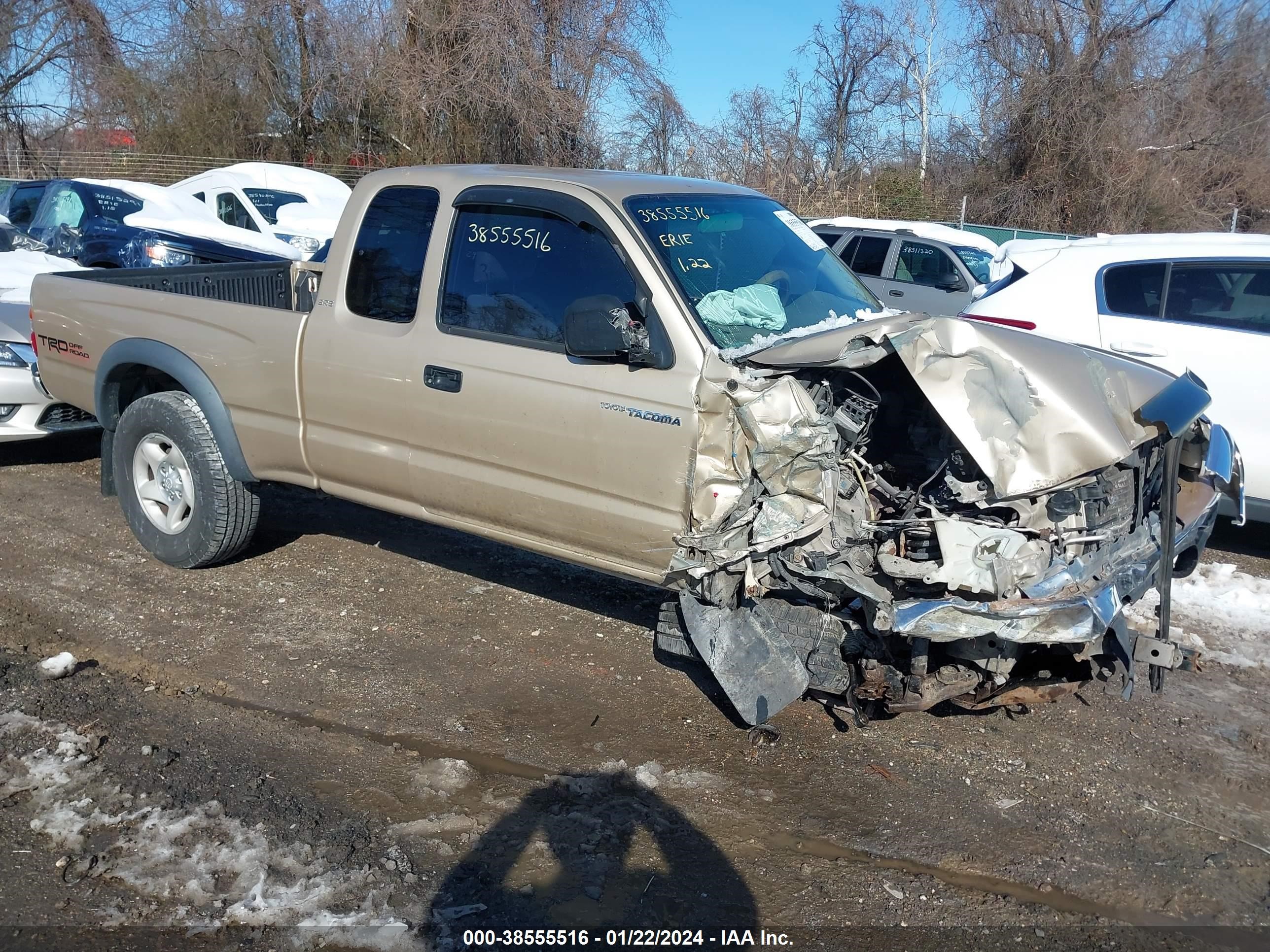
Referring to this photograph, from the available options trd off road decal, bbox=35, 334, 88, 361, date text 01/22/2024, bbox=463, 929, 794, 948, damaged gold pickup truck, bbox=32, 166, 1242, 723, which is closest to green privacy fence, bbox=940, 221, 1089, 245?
damaged gold pickup truck, bbox=32, 166, 1242, 723

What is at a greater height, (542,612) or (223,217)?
(223,217)

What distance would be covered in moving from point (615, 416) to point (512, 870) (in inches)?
64.5

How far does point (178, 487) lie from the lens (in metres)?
5.64

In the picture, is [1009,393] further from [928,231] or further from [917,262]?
[928,231]

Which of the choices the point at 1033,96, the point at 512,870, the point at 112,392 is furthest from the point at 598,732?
the point at 1033,96

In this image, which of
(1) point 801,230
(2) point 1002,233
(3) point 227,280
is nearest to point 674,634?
(1) point 801,230

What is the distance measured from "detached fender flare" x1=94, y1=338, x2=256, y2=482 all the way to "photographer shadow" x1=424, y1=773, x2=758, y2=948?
2546mm

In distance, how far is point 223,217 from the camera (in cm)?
1709

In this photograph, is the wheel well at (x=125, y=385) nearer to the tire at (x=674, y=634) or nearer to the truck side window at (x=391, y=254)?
the truck side window at (x=391, y=254)

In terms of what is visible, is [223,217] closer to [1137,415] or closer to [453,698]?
[453,698]

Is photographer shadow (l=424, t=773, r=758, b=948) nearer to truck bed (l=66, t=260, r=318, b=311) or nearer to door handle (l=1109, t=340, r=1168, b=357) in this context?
truck bed (l=66, t=260, r=318, b=311)

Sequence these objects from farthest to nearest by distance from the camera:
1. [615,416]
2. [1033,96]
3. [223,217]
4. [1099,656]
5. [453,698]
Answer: [1033,96], [223,217], [453,698], [615,416], [1099,656]

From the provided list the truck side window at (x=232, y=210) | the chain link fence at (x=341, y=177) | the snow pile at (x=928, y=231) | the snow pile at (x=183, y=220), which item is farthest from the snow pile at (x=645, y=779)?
the chain link fence at (x=341, y=177)

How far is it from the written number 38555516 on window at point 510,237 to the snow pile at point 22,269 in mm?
4819
